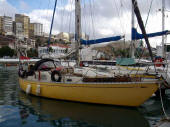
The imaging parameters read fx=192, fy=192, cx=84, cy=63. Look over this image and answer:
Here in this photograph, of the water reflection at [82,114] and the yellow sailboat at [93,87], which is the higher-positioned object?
the yellow sailboat at [93,87]

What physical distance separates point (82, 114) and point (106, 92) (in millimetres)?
1647

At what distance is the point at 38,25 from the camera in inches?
7047

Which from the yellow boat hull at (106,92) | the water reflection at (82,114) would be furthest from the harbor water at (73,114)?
the yellow boat hull at (106,92)

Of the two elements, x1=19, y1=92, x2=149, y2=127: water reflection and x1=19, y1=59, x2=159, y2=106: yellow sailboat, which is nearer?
x1=19, y1=92, x2=149, y2=127: water reflection

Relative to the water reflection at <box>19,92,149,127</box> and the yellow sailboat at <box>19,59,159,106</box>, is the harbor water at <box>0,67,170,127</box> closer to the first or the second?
the water reflection at <box>19,92,149,127</box>

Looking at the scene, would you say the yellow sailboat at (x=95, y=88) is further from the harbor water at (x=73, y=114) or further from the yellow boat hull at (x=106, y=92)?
the harbor water at (x=73, y=114)

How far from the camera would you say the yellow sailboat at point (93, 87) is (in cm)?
922

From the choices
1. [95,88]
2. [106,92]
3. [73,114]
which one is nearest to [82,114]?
[73,114]

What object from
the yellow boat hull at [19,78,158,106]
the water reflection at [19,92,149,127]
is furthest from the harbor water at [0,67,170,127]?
the yellow boat hull at [19,78,158,106]

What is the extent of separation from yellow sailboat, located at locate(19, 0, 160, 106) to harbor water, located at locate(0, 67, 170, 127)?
433mm

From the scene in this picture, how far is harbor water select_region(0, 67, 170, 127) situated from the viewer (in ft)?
26.4

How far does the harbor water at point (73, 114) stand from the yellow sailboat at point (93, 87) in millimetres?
433

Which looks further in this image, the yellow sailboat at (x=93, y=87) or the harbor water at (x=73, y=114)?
the yellow sailboat at (x=93, y=87)

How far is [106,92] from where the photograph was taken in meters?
9.70
